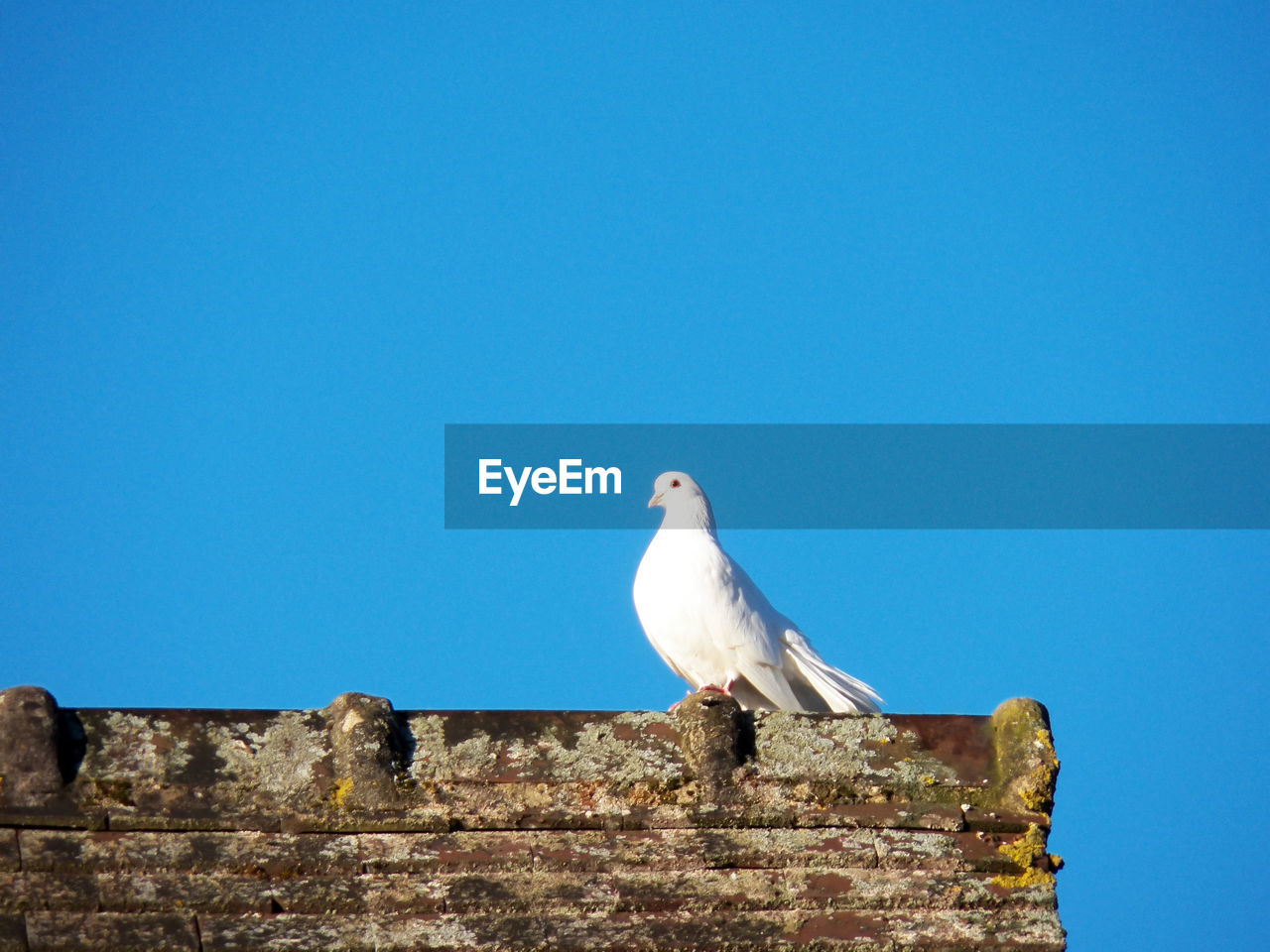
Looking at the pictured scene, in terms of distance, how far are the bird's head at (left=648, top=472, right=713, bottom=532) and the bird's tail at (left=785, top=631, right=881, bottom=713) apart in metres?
1.65

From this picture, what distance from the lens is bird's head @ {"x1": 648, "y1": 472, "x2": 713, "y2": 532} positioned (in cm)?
1115

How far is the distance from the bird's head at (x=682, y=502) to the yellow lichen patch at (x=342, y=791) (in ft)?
18.1

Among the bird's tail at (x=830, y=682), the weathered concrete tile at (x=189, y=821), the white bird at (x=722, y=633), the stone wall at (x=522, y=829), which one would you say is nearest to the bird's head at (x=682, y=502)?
the white bird at (x=722, y=633)

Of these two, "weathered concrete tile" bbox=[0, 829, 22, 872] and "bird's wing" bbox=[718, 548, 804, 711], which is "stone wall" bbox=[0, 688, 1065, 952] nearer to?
"weathered concrete tile" bbox=[0, 829, 22, 872]

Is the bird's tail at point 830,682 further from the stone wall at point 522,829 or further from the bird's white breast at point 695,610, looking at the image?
the stone wall at point 522,829

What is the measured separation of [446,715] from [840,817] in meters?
1.54

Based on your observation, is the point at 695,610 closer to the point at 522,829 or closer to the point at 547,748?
the point at 547,748

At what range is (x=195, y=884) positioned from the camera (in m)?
5.30

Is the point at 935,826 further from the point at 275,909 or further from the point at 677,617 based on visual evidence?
the point at 677,617

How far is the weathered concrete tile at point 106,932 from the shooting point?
501 centimetres

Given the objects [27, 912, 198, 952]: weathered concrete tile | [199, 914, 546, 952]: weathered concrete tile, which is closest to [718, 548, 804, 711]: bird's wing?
→ [199, 914, 546, 952]: weathered concrete tile

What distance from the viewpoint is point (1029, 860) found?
18.4 feet

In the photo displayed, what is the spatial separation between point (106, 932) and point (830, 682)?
4.88 metres

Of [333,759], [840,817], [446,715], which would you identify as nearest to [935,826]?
[840,817]
